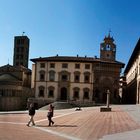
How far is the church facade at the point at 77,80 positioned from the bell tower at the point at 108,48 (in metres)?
5.69

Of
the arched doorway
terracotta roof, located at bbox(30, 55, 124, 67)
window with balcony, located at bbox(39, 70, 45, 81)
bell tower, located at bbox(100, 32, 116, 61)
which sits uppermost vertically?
bell tower, located at bbox(100, 32, 116, 61)

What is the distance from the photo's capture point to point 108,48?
80.6 m

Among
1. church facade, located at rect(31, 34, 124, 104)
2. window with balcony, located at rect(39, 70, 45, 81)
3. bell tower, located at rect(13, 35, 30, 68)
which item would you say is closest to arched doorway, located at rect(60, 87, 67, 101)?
church facade, located at rect(31, 34, 124, 104)

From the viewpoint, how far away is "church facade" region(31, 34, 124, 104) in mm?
74000

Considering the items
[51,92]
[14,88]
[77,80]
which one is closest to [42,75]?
[51,92]

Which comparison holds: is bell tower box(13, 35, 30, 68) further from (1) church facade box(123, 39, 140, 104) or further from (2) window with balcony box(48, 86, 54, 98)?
(1) church facade box(123, 39, 140, 104)

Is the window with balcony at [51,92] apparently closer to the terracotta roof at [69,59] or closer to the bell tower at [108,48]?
the terracotta roof at [69,59]

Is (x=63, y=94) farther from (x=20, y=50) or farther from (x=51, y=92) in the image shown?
(x=20, y=50)

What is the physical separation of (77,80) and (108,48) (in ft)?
40.0

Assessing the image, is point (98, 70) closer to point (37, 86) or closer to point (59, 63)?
point (59, 63)

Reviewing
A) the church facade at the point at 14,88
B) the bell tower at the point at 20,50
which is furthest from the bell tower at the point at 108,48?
the bell tower at the point at 20,50

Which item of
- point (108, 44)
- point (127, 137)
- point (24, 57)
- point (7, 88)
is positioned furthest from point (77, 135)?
point (24, 57)

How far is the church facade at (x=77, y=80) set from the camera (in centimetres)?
7400

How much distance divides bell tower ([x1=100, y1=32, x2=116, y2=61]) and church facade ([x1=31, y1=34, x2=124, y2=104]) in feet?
18.7
